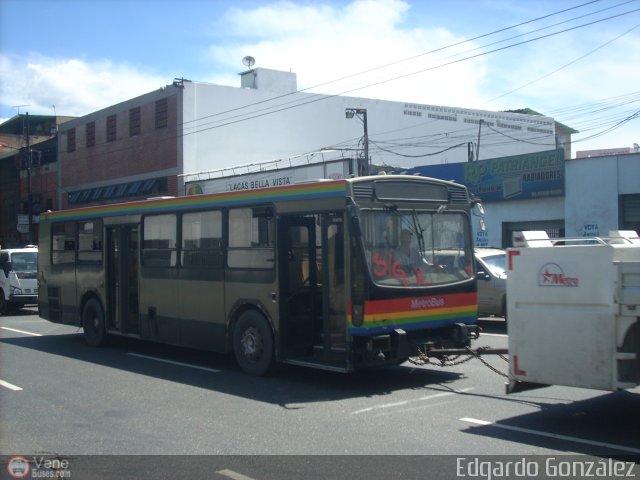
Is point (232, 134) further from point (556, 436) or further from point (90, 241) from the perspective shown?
point (556, 436)

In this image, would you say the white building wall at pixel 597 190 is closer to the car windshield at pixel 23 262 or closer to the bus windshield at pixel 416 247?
the bus windshield at pixel 416 247

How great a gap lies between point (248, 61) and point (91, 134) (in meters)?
11.6

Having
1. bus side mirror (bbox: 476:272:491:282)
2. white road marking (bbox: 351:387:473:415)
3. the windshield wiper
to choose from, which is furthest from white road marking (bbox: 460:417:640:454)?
bus side mirror (bbox: 476:272:491:282)

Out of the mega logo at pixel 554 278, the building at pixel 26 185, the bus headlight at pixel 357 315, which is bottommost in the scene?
the bus headlight at pixel 357 315

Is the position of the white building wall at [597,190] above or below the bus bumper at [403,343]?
above

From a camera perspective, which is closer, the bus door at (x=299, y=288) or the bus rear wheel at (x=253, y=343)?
the bus door at (x=299, y=288)

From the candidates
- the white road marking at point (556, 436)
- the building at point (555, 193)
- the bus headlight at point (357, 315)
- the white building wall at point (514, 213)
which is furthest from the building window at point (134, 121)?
the white road marking at point (556, 436)

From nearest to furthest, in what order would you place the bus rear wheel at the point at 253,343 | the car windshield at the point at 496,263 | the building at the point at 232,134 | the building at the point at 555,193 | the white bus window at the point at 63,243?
the bus rear wheel at the point at 253,343 → the white bus window at the point at 63,243 → the car windshield at the point at 496,263 → the building at the point at 555,193 → the building at the point at 232,134

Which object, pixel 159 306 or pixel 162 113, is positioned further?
pixel 162 113

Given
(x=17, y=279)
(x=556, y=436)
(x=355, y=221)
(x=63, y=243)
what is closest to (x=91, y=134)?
(x=17, y=279)

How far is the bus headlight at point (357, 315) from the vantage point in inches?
352

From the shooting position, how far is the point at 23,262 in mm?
23828

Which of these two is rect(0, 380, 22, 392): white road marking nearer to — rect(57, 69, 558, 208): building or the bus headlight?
the bus headlight

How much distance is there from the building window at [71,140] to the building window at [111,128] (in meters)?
5.17
